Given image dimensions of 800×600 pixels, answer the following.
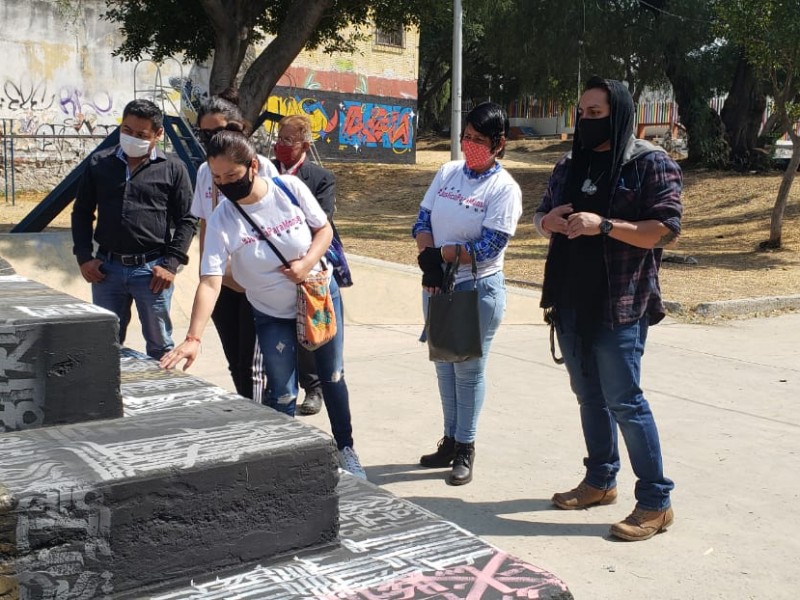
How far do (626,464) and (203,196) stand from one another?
2654mm

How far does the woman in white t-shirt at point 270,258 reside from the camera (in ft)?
12.5

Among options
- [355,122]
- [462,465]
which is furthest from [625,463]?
[355,122]

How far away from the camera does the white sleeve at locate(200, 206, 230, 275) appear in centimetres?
382

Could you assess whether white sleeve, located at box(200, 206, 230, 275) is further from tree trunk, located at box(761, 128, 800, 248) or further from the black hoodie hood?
tree trunk, located at box(761, 128, 800, 248)

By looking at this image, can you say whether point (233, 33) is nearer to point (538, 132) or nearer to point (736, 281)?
point (736, 281)

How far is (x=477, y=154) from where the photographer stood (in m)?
4.45

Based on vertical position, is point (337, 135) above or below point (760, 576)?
above

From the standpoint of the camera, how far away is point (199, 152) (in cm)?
1273

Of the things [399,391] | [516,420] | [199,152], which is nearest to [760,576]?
[516,420]

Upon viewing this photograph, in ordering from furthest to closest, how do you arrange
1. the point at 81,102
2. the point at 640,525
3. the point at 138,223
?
the point at 81,102
the point at 138,223
the point at 640,525

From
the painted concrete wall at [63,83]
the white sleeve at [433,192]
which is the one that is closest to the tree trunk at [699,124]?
the painted concrete wall at [63,83]

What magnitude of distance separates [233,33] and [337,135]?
41.6 ft

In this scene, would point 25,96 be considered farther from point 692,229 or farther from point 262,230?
point 262,230

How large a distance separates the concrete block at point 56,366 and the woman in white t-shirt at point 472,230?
2.17 metres
